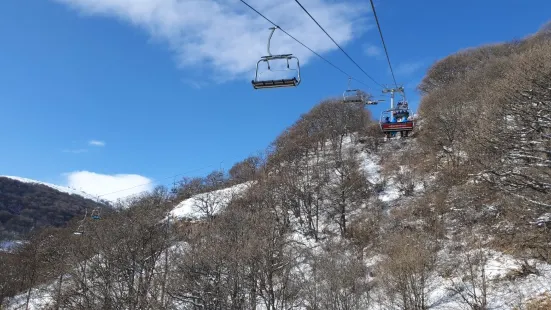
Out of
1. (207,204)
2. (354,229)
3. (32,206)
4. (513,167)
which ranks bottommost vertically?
(354,229)

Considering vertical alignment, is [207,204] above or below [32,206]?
below

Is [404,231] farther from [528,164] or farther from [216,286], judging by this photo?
[216,286]

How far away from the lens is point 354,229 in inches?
1604

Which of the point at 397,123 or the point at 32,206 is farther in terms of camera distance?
the point at 32,206

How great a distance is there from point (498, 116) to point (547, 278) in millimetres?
10492

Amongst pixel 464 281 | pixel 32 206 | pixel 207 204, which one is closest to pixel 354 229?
pixel 464 281

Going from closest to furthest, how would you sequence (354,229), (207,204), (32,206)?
1. (354,229)
2. (207,204)
3. (32,206)

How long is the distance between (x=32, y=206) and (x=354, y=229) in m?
163

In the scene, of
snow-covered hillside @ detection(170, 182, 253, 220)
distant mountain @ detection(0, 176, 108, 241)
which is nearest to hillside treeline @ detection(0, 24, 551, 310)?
snow-covered hillside @ detection(170, 182, 253, 220)

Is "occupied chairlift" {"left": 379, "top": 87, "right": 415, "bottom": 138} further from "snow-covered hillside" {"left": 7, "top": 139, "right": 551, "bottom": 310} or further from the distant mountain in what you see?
the distant mountain

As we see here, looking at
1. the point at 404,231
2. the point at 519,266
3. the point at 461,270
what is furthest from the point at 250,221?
the point at 519,266

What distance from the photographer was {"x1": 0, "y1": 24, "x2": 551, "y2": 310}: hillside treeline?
1006 inches

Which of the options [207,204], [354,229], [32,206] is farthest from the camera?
[32,206]

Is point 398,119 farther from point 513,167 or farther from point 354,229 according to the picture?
point 354,229
